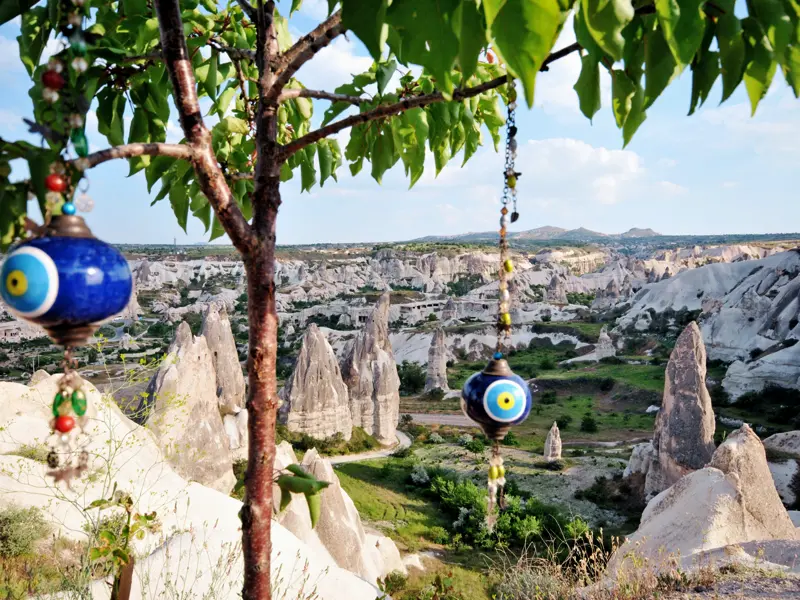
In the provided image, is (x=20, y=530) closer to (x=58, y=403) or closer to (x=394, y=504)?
(x=58, y=403)

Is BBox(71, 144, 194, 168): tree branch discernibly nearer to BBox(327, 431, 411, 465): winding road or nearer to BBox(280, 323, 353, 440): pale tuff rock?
BBox(327, 431, 411, 465): winding road

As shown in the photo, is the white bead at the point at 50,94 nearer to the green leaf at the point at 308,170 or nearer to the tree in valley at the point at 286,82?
the tree in valley at the point at 286,82

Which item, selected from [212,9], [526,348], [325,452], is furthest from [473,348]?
[212,9]

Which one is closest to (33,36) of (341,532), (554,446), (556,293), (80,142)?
(80,142)

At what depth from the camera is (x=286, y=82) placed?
1.64 meters

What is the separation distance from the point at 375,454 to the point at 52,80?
21290 mm

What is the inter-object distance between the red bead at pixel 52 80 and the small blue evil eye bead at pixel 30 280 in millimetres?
351

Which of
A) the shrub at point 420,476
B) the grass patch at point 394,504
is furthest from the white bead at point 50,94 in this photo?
the shrub at point 420,476

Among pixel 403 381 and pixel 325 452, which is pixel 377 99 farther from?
pixel 403 381

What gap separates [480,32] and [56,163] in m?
0.92

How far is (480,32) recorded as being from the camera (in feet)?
2.84

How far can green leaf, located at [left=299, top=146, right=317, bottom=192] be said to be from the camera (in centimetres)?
231

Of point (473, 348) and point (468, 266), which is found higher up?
point (468, 266)

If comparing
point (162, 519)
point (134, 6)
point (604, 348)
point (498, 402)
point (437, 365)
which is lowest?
point (437, 365)
